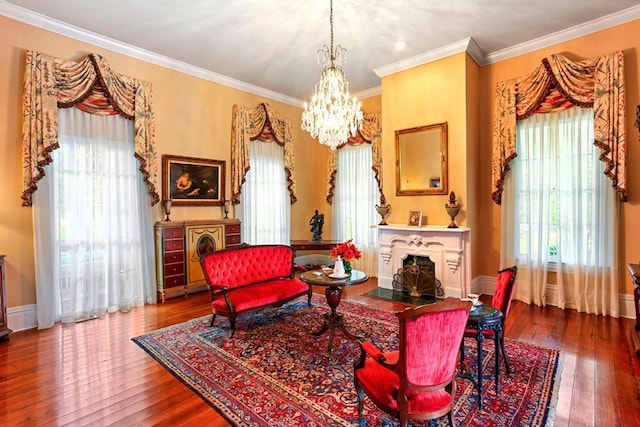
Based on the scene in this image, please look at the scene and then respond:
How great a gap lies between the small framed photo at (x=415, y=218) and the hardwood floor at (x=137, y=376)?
1.97 m

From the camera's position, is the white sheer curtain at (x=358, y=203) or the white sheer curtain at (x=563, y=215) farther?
the white sheer curtain at (x=358, y=203)

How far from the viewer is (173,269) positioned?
552 centimetres

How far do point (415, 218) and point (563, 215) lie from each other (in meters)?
2.17

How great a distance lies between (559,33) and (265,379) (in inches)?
241

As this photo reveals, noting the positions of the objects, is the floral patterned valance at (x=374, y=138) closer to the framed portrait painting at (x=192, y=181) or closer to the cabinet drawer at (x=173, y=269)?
the framed portrait painting at (x=192, y=181)

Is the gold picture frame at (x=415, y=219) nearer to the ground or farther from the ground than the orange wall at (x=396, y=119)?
nearer to the ground

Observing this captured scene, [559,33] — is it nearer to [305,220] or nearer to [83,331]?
[305,220]

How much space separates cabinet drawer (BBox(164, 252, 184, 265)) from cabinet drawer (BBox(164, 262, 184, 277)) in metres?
0.07

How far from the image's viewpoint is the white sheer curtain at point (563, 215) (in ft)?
15.0

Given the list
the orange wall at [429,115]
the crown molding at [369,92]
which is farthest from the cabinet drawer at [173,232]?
the crown molding at [369,92]

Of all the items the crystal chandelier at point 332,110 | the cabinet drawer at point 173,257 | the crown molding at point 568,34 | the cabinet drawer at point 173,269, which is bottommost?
the cabinet drawer at point 173,269

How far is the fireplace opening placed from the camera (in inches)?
218

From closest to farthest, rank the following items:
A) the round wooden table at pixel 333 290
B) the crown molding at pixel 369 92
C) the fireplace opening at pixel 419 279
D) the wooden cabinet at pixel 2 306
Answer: the round wooden table at pixel 333 290 → the wooden cabinet at pixel 2 306 → the fireplace opening at pixel 419 279 → the crown molding at pixel 369 92

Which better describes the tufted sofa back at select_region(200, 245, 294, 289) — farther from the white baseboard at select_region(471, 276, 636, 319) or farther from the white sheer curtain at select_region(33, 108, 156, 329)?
the white baseboard at select_region(471, 276, 636, 319)
